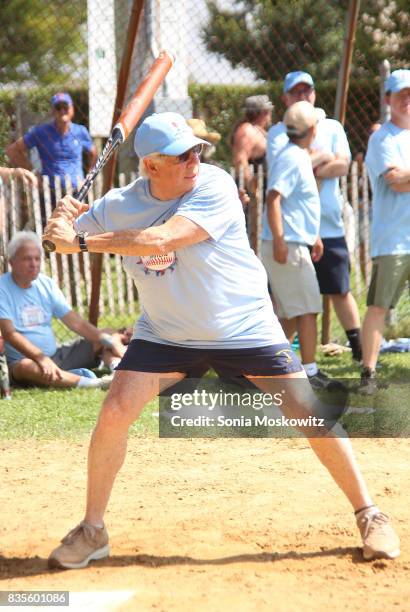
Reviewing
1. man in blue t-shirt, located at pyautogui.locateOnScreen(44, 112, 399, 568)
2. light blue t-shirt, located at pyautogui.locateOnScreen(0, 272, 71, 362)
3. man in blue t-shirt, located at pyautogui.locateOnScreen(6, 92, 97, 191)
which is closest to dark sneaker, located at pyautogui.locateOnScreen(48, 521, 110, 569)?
man in blue t-shirt, located at pyautogui.locateOnScreen(44, 112, 399, 568)

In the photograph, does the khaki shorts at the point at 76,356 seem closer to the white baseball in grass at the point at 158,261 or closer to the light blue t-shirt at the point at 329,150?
the light blue t-shirt at the point at 329,150

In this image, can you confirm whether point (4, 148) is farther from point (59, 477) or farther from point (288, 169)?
point (59, 477)

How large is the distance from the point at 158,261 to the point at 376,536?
147 centimetres

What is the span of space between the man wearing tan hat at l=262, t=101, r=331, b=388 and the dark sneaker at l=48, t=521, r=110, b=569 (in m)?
3.47

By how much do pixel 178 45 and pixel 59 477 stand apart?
5.73 meters

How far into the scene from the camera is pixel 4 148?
30.6ft

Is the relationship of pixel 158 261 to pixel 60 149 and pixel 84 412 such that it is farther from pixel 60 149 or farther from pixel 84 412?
pixel 60 149

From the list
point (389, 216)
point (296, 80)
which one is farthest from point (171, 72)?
point (389, 216)

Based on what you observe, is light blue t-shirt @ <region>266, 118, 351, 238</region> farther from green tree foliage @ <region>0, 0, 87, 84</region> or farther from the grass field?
green tree foliage @ <region>0, 0, 87, 84</region>

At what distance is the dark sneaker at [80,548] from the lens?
4258mm

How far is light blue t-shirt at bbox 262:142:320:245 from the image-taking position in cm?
752

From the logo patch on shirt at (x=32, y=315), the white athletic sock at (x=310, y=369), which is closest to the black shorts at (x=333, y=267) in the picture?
the white athletic sock at (x=310, y=369)

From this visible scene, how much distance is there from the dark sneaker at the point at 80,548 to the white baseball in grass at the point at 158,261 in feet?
3.73

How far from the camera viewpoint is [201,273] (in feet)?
13.8
